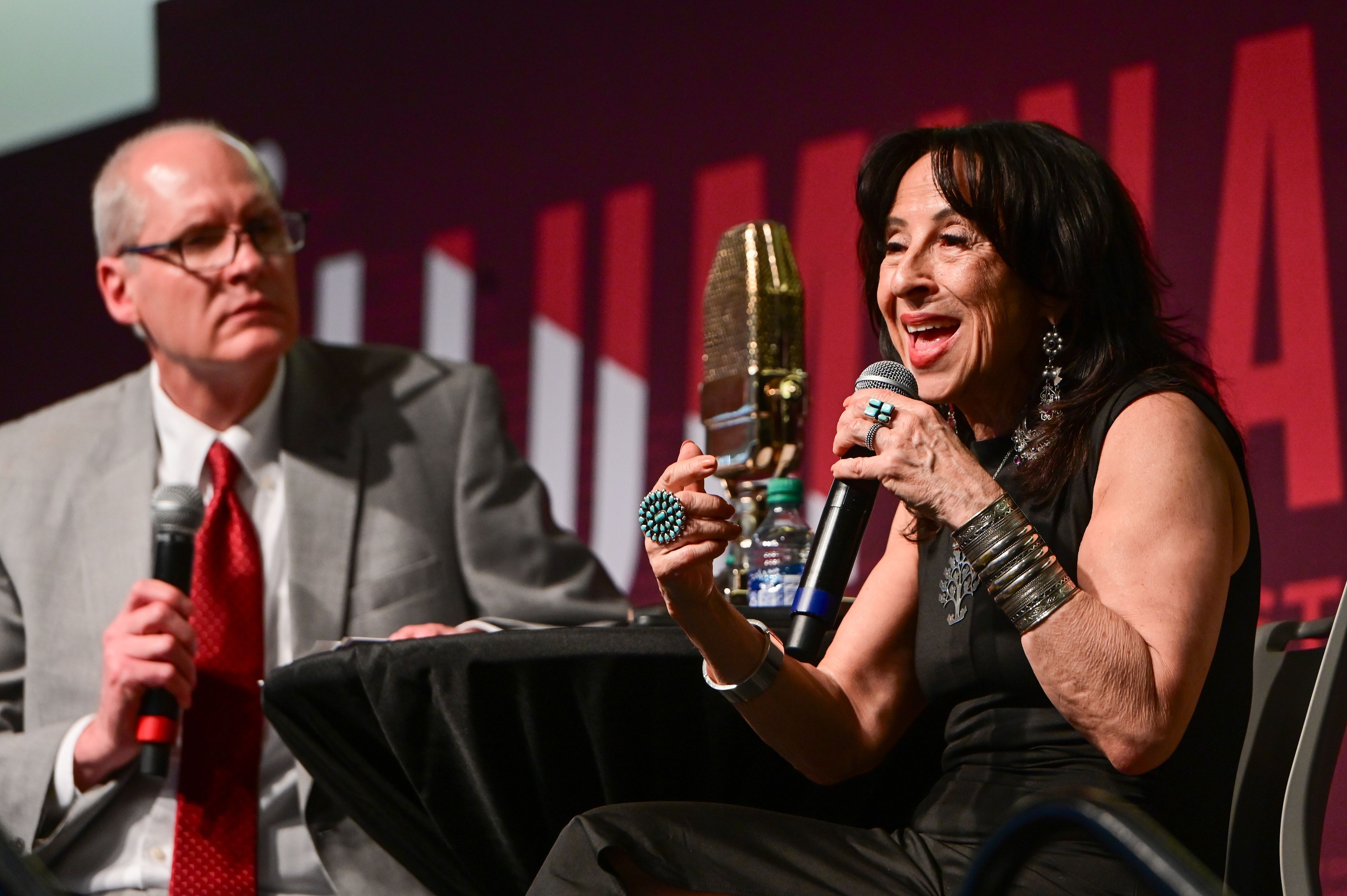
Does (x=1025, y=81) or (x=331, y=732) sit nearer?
(x=331, y=732)

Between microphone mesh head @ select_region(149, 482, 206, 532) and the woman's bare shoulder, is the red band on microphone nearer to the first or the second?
microphone mesh head @ select_region(149, 482, 206, 532)

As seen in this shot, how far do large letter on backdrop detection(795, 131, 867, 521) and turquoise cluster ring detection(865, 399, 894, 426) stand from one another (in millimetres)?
1929

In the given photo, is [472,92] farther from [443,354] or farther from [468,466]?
[468,466]

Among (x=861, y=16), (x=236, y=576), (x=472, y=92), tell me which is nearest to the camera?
(x=236, y=576)

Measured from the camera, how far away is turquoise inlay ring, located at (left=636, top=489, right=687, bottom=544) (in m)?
1.31

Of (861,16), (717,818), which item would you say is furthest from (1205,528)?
(861,16)

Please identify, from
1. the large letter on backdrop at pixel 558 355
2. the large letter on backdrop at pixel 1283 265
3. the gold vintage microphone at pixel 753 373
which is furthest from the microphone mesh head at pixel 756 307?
the large letter on backdrop at pixel 558 355

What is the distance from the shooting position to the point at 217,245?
7.91ft

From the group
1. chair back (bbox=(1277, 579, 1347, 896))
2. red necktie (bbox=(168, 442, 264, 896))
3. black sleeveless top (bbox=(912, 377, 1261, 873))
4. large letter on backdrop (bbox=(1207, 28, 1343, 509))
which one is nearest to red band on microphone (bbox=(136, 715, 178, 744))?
red necktie (bbox=(168, 442, 264, 896))

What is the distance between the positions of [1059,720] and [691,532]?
0.40 meters

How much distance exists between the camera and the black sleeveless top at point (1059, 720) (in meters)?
1.33

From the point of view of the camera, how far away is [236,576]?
220 cm

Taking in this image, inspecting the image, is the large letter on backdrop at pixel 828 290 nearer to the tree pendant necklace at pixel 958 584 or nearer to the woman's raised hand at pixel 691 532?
the tree pendant necklace at pixel 958 584

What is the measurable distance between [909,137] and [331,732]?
3.01ft
